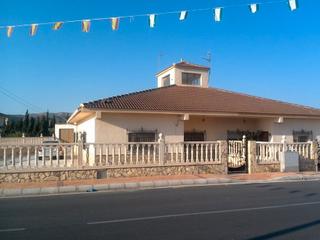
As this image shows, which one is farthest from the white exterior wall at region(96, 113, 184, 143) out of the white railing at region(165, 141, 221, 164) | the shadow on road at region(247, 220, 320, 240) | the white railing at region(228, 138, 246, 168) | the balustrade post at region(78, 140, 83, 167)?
the shadow on road at region(247, 220, 320, 240)

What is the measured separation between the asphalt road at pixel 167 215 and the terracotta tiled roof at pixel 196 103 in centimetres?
705

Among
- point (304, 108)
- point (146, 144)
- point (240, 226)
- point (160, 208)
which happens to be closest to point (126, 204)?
point (160, 208)

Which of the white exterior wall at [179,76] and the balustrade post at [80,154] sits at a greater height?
the white exterior wall at [179,76]

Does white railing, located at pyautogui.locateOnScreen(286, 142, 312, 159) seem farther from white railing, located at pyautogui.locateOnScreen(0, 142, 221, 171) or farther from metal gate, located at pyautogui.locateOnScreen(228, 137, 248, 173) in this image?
white railing, located at pyautogui.locateOnScreen(0, 142, 221, 171)

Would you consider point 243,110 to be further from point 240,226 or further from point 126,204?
point 240,226

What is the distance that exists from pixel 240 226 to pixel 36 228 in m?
3.87

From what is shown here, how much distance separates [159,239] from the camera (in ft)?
21.5

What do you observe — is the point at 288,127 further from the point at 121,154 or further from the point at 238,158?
the point at 121,154

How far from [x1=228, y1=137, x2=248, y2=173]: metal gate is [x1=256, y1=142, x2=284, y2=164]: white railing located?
0.62m

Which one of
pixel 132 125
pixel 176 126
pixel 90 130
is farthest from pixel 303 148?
pixel 90 130

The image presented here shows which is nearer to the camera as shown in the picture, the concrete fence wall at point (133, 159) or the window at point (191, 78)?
the concrete fence wall at point (133, 159)

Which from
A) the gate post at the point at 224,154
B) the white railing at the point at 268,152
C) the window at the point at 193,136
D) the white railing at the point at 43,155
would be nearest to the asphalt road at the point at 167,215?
the white railing at the point at 43,155

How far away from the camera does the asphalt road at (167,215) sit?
700 cm

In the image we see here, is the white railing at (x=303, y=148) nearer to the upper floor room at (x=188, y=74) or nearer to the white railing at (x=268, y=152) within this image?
the white railing at (x=268, y=152)
